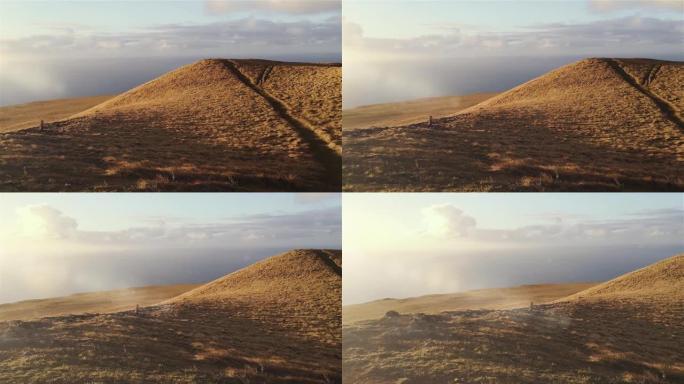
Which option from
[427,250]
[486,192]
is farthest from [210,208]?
[486,192]

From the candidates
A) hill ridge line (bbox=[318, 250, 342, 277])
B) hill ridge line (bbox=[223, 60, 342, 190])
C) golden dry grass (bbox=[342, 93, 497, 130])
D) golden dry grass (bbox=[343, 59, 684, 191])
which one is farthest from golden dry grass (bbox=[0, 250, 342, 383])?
golden dry grass (bbox=[342, 93, 497, 130])

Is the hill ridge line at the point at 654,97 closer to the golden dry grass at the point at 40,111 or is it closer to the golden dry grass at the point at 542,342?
the golden dry grass at the point at 542,342

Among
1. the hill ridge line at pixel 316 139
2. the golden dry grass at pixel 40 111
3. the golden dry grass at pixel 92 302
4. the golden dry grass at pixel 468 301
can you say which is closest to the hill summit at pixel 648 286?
the golden dry grass at pixel 468 301

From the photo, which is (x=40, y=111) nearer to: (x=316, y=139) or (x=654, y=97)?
(x=316, y=139)

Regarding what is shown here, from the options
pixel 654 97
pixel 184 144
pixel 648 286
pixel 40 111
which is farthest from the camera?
pixel 654 97

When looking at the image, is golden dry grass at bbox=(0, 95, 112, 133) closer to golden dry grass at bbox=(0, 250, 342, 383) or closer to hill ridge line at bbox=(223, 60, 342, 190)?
hill ridge line at bbox=(223, 60, 342, 190)

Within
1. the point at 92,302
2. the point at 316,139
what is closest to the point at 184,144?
the point at 316,139
